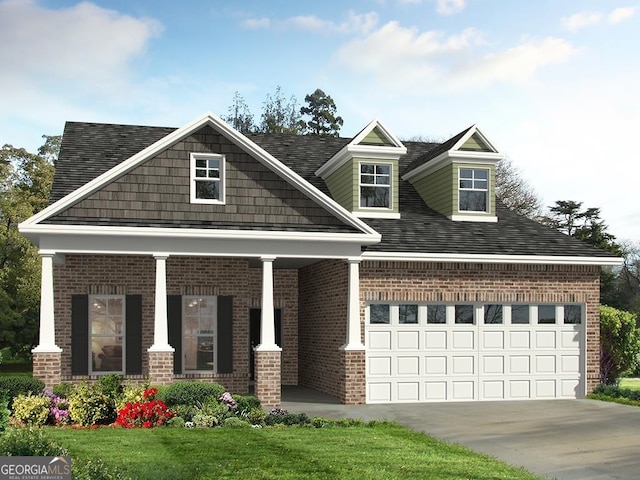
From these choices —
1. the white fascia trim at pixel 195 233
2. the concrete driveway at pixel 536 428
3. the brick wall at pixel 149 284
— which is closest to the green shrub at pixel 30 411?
the white fascia trim at pixel 195 233

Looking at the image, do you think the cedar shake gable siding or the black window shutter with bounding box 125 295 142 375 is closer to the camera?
the cedar shake gable siding

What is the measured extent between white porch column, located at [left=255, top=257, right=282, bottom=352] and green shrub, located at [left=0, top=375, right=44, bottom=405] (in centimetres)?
476

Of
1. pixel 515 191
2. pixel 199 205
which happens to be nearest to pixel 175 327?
pixel 199 205

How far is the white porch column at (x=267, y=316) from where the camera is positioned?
60.5 feet

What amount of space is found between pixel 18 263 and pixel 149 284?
1659cm

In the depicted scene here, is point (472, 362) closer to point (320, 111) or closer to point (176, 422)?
point (176, 422)

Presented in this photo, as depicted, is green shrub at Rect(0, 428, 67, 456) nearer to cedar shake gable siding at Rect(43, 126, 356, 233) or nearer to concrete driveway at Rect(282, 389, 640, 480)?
concrete driveway at Rect(282, 389, 640, 480)

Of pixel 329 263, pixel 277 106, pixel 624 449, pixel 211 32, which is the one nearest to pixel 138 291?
pixel 329 263

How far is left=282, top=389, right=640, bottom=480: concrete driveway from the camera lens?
12.5 m

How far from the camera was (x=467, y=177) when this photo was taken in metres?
23.2

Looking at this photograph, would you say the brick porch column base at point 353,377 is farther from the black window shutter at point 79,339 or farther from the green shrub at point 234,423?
the black window shutter at point 79,339

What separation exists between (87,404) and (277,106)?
40.7 metres

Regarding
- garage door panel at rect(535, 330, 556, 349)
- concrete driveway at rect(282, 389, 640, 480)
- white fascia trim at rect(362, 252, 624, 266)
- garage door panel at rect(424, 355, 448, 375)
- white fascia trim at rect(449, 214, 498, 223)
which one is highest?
white fascia trim at rect(449, 214, 498, 223)

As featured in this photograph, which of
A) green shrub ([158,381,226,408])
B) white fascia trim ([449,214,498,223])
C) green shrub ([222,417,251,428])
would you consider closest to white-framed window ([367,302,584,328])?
white fascia trim ([449,214,498,223])
